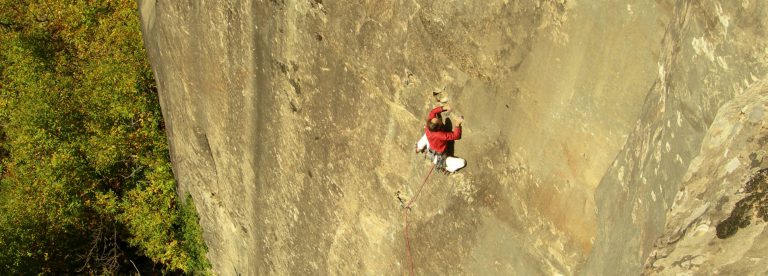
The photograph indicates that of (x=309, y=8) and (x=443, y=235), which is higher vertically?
(x=309, y=8)

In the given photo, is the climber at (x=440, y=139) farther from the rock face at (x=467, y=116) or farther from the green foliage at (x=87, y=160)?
the green foliage at (x=87, y=160)

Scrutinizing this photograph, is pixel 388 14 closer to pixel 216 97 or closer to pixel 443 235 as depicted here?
pixel 443 235

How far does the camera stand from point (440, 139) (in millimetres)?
5570

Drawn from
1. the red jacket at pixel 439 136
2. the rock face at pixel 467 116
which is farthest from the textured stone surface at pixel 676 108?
the red jacket at pixel 439 136

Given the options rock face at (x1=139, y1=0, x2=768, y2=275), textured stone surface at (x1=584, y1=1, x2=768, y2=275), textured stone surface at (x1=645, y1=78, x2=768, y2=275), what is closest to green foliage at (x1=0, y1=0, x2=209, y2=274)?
rock face at (x1=139, y1=0, x2=768, y2=275)

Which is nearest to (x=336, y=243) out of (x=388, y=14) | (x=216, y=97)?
(x=216, y=97)

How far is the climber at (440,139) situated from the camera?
5.59 metres

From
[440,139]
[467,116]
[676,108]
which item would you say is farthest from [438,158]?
[676,108]

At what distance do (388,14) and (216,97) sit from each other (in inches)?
152

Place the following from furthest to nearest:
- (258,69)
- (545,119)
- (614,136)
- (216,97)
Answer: (216,97)
(258,69)
(545,119)
(614,136)

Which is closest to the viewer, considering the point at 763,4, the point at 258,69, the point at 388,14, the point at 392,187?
the point at 763,4

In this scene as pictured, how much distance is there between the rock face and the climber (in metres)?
0.07

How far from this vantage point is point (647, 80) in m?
4.17

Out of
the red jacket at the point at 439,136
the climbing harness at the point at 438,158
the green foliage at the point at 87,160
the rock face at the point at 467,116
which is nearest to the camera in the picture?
the rock face at the point at 467,116
